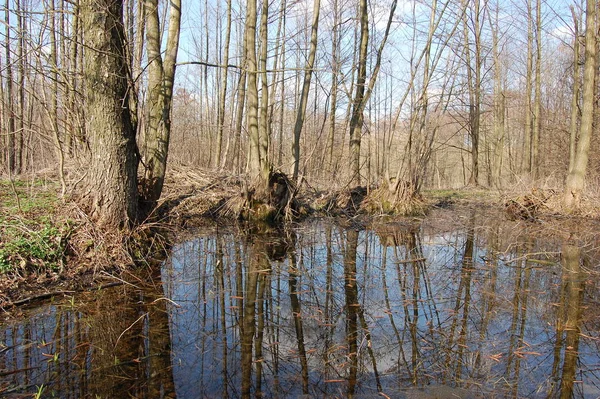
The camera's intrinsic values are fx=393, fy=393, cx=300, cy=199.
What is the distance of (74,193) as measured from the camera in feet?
19.3

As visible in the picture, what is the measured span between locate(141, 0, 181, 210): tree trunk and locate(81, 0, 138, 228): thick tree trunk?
1.16 metres

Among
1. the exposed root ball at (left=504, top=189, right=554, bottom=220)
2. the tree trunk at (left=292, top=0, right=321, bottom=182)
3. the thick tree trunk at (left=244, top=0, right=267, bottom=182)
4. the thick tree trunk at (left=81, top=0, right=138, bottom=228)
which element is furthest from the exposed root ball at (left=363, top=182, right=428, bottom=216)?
the thick tree trunk at (left=81, top=0, right=138, bottom=228)

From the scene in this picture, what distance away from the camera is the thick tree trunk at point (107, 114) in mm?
5055

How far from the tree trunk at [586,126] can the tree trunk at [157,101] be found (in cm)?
957

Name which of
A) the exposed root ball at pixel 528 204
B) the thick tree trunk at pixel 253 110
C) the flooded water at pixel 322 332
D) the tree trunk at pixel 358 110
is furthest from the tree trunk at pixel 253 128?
the exposed root ball at pixel 528 204

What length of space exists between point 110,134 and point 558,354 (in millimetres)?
5346

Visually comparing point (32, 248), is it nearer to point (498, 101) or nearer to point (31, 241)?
point (31, 241)

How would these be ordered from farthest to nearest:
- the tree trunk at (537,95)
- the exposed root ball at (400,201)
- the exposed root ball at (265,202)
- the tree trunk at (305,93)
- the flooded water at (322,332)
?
the tree trunk at (537,95) < the tree trunk at (305,93) < the exposed root ball at (400,201) < the exposed root ball at (265,202) < the flooded water at (322,332)

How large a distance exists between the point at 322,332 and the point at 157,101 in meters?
5.17

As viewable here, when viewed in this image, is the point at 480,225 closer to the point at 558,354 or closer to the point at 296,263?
the point at 296,263

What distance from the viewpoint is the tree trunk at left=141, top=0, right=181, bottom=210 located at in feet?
21.7

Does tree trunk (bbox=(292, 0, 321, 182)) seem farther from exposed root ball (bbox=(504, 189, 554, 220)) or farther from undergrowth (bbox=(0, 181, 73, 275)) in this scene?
undergrowth (bbox=(0, 181, 73, 275))

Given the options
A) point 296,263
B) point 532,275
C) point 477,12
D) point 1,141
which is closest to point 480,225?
point 532,275

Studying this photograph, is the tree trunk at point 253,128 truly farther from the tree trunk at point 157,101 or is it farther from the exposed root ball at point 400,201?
the exposed root ball at point 400,201
